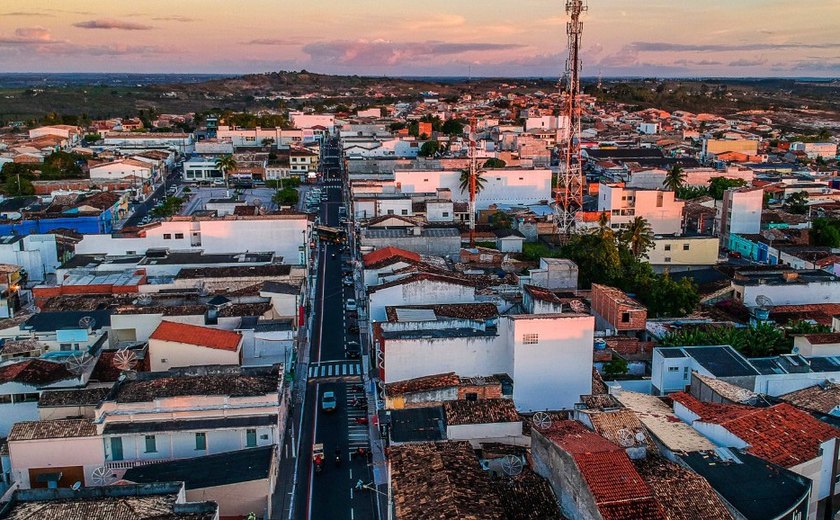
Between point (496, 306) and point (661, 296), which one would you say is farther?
point (661, 296)

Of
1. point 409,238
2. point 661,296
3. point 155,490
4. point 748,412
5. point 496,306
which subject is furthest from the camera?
point 409,238

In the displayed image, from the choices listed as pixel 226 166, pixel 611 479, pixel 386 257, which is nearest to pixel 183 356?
pixel 386 257

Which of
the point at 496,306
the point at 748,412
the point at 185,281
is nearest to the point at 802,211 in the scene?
the point at 496,306

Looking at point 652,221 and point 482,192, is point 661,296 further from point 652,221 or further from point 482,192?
point 482,192

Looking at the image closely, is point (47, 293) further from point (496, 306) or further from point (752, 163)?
point (752, 163)

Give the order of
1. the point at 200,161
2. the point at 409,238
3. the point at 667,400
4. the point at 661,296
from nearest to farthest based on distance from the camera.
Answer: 1. the point at 667,400
2. the point at 661,296
3. the point at 409,238
4. the point at 200,161

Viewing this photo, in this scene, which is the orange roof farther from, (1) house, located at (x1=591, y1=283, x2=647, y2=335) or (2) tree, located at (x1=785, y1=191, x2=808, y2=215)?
(2) tree, located at (x1=785, y1=191, x2=808, y2=215)

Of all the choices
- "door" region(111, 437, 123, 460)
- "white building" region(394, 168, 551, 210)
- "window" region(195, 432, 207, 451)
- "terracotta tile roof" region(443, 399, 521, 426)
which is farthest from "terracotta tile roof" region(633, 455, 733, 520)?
"white building" region(394, 168, 551, 210)
